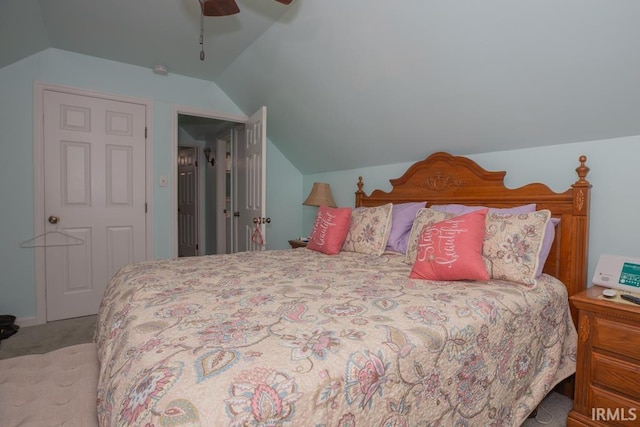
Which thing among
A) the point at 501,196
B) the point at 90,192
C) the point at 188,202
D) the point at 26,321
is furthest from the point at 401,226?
the point at 188,202

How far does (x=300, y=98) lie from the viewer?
2980 mm

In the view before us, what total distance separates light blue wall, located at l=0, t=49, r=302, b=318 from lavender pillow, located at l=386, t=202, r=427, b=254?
233 cm

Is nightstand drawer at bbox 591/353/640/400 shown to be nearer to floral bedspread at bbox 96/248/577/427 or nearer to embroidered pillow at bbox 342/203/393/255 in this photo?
floral bedspread at bbox 96/248/577/427

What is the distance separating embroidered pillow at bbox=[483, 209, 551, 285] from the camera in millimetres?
1563

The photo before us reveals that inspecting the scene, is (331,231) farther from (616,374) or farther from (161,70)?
(161,70)

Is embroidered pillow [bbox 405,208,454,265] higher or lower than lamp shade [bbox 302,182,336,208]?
lower

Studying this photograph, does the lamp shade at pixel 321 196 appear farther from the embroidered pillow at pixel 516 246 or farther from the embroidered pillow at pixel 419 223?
the embroidered pillow at pixel 516 246

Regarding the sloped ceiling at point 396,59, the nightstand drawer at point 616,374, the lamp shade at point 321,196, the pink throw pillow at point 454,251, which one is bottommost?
the nightstand drawer at point 616,374

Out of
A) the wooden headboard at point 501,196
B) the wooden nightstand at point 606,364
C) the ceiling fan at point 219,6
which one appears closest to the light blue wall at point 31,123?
the ceiling fan at point 219,6

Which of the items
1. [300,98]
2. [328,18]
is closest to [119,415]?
[328,18]

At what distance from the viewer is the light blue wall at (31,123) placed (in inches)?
106

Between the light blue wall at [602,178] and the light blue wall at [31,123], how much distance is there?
304cm

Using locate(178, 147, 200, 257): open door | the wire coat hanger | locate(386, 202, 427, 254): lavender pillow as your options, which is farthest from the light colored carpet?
locate(178, 147, 200, 257): open door

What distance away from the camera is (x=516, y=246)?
1611 millimetres
